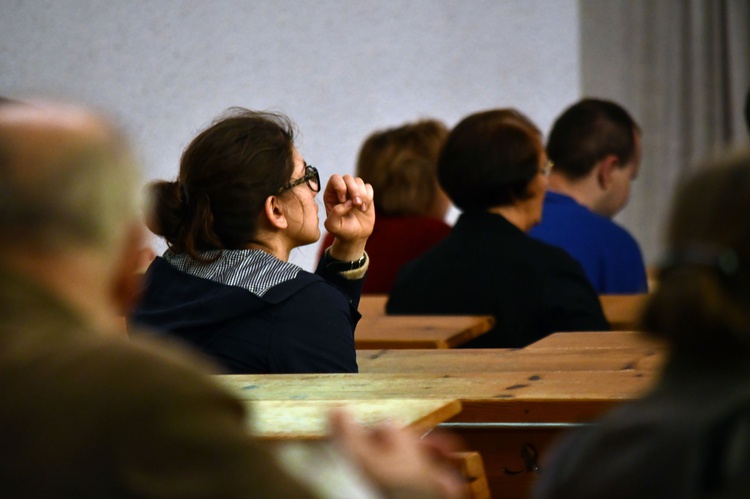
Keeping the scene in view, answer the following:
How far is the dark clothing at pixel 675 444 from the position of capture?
0.82 m

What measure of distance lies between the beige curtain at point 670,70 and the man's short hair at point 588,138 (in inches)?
69.9

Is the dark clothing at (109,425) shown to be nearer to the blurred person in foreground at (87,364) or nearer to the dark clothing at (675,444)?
the blurred person in foreground at (87,364)

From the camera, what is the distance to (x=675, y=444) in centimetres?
82

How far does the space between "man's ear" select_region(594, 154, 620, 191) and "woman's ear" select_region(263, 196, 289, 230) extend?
168cm

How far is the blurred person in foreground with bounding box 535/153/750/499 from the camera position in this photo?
821 millimetres

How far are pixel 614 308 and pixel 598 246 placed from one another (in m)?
0.41

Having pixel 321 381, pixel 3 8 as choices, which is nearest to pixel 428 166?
pixel 321 381

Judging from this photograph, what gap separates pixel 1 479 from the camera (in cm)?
77

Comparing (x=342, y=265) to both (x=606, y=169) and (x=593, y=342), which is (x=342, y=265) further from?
(x=606, y=169)

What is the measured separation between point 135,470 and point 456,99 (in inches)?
186

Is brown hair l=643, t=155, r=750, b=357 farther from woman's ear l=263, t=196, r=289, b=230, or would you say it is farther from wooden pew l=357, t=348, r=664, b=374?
woman's ear l=263, t=196, r=289, b=230

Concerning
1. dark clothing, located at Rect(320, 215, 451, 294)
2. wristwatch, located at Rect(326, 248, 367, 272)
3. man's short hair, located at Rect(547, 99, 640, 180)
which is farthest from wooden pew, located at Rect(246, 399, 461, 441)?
man's short hair, located at Rect(547, 99, 640, 180)

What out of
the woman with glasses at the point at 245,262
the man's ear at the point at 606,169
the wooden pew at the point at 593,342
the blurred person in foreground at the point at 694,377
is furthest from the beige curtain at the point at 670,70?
the blurred person in foreground at the point at 694,377

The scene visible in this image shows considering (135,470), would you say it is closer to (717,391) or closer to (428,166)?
(717,391)
